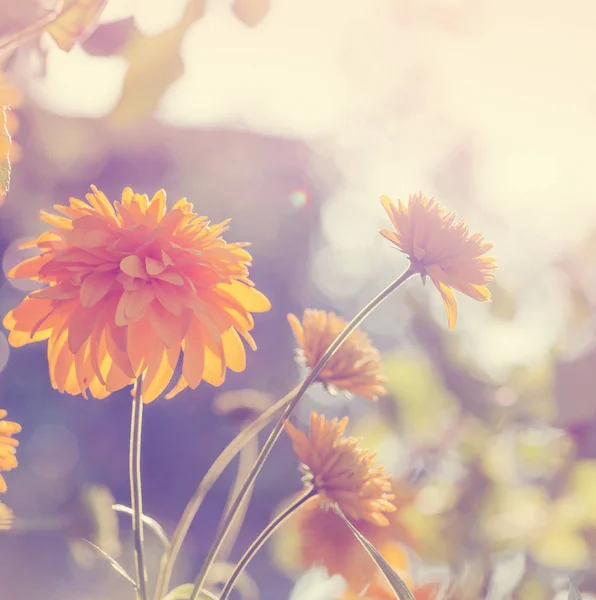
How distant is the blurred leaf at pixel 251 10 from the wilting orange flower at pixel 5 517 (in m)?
0.22

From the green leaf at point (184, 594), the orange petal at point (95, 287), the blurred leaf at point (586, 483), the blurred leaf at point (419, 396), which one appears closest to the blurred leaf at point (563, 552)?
the blurred leaf at point (586, 483)

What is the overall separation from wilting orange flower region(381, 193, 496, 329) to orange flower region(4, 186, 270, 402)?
7cm

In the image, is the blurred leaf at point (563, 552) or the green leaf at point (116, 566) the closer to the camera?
the green leaf at point (116, 566)

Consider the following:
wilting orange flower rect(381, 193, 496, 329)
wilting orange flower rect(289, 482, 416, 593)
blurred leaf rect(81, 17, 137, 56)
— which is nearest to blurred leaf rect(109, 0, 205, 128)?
blurred leaf rect(81, 17, 137, 56)

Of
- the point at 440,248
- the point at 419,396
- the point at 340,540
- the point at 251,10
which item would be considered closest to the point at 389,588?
the point at 340,540

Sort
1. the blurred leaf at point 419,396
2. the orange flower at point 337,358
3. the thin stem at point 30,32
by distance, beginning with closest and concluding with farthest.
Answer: the thin stem at point 30,32
the orange flower at point 337,358
the blurred leaf at point 419,396

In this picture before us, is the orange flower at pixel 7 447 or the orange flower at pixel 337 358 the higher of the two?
the orange flower at pixel 337 358

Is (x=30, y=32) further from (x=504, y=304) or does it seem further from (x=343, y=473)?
(x=504, y=304)

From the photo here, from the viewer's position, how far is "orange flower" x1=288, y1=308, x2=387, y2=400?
36cm

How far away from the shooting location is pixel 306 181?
1103mm

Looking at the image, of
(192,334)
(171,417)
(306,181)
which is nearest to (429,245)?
(192,334)

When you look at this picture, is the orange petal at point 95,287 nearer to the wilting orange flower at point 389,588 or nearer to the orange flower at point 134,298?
the orange flower at point 134,298

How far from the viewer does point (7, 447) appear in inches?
11.6

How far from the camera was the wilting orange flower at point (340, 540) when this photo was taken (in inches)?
17.3
